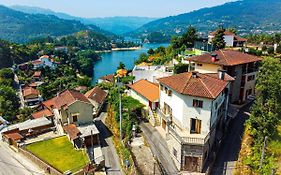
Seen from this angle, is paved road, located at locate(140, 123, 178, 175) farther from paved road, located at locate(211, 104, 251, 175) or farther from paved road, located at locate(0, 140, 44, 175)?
paved road, located at locate(0, 140, 44, 175)

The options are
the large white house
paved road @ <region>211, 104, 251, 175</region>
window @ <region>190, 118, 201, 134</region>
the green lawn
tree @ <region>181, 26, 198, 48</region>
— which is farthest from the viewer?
tree @ <region>181, 26, 198, 48</region>

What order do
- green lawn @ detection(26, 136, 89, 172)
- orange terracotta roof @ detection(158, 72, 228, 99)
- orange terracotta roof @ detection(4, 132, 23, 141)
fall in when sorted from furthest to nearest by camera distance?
orange terracotta roof @ detection(4, 132, 23, 141) < green lawn @ detection(26, 136, 89, 172) < orange terracotta roof @ detection(158, 72, 228, 99)

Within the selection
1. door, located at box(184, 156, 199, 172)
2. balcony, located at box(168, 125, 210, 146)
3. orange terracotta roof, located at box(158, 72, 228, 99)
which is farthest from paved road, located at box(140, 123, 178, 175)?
orange terracotta roof, located at box(158, 72, 228, 99)

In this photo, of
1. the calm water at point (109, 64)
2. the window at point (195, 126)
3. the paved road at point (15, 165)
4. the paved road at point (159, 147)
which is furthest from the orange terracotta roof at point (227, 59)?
the calm water at point (109, 64)

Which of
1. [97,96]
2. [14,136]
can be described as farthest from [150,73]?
[14,136]

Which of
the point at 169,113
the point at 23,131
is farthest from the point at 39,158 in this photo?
the point at 169,113
